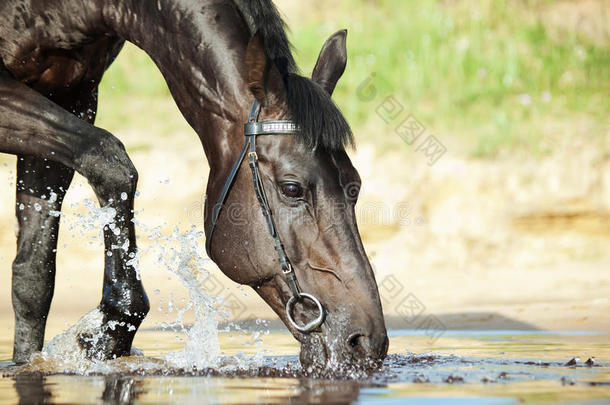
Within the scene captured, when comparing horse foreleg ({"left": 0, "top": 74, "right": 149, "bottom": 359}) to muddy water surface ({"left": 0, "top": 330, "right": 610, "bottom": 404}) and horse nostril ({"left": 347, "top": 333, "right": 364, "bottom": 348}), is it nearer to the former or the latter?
muddy water surface ({"left": 0, "top": 330, "right": 610, "bottom": 404})

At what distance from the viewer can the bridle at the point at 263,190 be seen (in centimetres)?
331

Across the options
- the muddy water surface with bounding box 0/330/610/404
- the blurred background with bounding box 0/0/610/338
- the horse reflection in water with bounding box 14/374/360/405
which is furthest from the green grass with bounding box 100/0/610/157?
the horse reflection in water with bounding box 14/374/360/405

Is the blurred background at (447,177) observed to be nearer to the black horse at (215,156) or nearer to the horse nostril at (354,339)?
the black horse at (215,156)

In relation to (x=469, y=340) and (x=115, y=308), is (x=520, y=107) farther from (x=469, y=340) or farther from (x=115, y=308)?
(x=115, y=308)

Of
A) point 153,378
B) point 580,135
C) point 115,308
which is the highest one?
point 580,135

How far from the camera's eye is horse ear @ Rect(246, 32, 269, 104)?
130 inches

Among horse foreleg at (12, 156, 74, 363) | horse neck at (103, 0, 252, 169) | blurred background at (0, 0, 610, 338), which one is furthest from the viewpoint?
blurred background at (0, 0, 610, 338)

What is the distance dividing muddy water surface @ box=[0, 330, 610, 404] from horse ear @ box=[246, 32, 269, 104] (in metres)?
1.03

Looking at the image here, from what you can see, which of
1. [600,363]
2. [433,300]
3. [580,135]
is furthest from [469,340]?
[580,135]

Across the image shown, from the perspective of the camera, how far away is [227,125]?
3.54 m

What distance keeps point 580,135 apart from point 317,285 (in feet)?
17.9

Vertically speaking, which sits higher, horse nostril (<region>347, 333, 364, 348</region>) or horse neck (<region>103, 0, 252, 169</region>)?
horse neck (<region>103, 0, 252, 169</region>)

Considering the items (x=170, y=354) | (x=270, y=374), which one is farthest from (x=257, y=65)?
(x=170, y=354)

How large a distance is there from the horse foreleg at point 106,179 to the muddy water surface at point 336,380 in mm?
130
